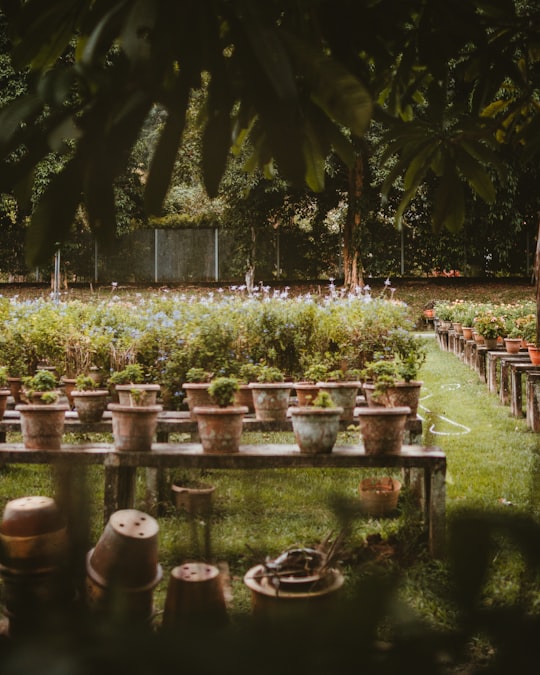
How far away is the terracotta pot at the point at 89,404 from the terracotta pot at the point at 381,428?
5.41 ft

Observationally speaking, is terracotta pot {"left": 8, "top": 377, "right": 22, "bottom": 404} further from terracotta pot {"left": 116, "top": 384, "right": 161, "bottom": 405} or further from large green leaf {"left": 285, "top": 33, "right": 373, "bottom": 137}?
large green leaf {"left": 285, "top": 33, "right": 373, "bottom": 137}

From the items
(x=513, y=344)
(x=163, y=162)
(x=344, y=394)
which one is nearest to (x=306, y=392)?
(x=344, y=394)

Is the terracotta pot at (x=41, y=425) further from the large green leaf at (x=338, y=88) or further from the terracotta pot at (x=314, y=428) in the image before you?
the large green leaf at (x=338, y=88)

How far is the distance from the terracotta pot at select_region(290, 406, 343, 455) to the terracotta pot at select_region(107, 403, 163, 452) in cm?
70

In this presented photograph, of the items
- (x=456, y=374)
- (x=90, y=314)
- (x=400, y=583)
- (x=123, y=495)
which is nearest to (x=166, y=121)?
(x=400, y=583)

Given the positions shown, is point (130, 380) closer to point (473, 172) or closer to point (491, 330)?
point (473, 172)

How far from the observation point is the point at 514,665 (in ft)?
1.45

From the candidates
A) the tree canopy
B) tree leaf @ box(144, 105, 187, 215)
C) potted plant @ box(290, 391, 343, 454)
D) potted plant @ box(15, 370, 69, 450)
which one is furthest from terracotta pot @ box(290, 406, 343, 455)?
tree leaf @ box(144, 105, 187, 215)

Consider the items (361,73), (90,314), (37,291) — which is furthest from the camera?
(37,291)

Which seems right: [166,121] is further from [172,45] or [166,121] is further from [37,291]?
[37,291]

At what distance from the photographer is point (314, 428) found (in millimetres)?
3545

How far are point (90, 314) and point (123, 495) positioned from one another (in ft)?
12.4

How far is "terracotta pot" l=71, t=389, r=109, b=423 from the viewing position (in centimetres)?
432

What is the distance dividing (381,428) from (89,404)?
71.4 inches
